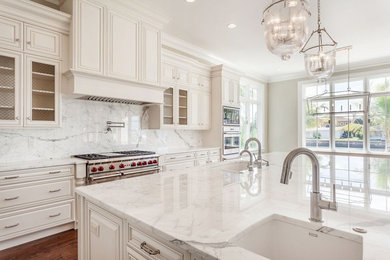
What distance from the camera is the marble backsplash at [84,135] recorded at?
2.71 m

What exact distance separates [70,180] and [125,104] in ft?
4.97

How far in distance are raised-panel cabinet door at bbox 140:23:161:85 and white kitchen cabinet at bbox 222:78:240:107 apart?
5.64 feet

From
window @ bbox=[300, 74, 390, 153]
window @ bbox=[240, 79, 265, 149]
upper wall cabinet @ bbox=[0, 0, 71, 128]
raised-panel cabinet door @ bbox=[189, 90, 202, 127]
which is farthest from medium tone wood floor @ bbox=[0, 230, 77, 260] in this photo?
window @ bbox=[300, 74, 390, 153]

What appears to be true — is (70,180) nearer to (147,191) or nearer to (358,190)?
(147,191)

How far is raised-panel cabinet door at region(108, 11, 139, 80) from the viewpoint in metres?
3.01

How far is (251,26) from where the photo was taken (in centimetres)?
362

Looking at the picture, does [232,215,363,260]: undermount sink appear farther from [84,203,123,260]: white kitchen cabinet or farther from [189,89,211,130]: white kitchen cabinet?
[189,89,211,130]: white kitchen cabinet

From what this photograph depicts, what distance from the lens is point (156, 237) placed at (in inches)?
34.3

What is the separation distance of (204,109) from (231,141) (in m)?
0.93

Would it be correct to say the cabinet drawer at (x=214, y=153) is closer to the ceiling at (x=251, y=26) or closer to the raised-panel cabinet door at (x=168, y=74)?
the raised-panel cabinet door at (x=168, y=74)

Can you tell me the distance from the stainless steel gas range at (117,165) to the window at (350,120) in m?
3.64

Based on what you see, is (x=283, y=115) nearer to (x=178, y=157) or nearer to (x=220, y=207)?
(x=178, y=157)

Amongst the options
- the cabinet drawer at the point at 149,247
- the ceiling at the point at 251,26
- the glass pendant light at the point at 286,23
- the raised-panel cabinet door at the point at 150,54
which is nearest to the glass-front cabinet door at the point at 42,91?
the raised-panel cabinet door at the point at 150,54

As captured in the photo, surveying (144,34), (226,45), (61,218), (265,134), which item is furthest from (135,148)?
(265,134)
